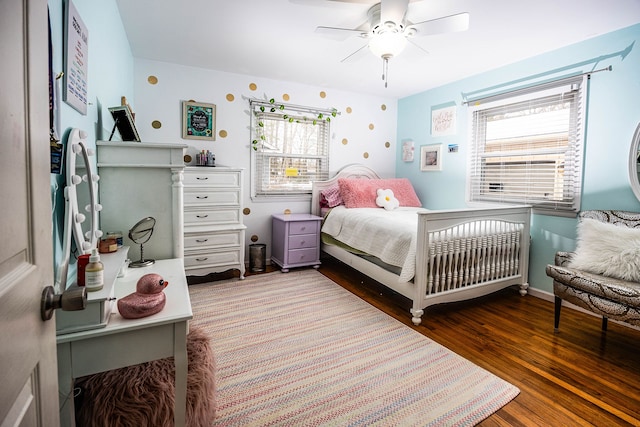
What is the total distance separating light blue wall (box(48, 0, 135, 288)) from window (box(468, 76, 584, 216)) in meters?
3.40

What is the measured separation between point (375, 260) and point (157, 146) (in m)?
2.04

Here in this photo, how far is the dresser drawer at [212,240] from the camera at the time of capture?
3.15 m

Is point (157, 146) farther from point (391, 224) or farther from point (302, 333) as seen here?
point (391, 224)

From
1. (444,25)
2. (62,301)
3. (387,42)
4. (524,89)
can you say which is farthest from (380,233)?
(62,301)

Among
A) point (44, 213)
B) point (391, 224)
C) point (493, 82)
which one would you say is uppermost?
point (493, 82)

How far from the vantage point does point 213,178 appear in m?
3.30

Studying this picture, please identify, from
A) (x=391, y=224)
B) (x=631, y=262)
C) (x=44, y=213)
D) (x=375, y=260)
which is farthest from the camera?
(x=375, y=260)

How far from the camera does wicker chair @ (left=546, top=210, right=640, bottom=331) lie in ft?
6.33

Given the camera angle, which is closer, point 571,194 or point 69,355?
point 69,355

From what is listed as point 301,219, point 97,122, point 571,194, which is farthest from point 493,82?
point 97,122

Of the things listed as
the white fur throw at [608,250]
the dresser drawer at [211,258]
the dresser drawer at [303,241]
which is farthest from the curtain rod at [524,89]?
the dresser drawer at [211,258]

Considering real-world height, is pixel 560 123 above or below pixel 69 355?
above

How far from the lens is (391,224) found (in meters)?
2.80

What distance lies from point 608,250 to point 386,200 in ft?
6.80
